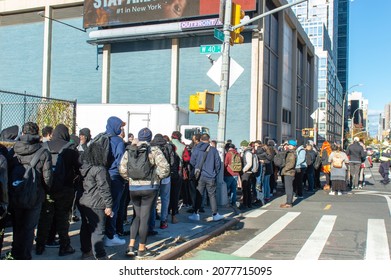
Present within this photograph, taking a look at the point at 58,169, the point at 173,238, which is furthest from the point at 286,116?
the point at 58,169

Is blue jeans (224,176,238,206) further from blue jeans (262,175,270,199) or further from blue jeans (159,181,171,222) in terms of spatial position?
blue jeans (159,181,171,222)

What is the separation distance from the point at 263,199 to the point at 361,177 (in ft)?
22.7

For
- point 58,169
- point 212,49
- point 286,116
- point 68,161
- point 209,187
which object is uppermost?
point 286,116

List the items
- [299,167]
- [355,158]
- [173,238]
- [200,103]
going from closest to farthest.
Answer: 1. [173,238]
2. [200,103]
3. [299,167]
4. [355,158]

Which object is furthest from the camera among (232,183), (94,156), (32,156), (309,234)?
(232,183)

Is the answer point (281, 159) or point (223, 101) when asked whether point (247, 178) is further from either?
point (223, 101)

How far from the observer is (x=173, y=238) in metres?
7.22

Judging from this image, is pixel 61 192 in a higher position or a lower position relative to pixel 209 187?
higher

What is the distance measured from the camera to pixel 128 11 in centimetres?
3106

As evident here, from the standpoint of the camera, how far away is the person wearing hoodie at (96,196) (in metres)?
5.48

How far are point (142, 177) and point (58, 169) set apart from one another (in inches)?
46.1

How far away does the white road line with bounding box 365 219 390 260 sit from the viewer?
21.8ft

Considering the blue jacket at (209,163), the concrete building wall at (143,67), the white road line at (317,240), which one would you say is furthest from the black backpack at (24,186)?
the concrete building wall at (143,67)
